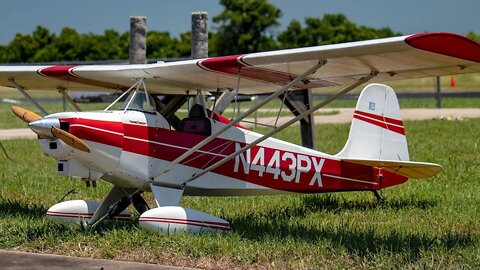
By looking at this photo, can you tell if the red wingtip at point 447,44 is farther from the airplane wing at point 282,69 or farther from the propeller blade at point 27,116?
the propeller blade at point 27,116

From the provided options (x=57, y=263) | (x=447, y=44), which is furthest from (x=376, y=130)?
(x=57, y=263)

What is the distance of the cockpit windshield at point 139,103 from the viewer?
8.91 metres

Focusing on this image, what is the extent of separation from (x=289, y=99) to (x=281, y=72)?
4.90 metres

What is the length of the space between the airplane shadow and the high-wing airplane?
35 centimetres

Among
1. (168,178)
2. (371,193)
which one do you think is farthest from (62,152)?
(371,193)

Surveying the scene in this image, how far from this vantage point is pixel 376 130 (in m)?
10.5

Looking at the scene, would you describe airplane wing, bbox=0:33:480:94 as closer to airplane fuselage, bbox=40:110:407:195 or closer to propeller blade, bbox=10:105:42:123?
airplane fuselage, bbox=40:110:407:195

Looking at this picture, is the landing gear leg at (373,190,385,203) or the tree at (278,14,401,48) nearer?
the landing gear leg at (373,190,385,203)

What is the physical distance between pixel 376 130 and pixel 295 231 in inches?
104

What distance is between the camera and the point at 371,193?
1139 centimetres

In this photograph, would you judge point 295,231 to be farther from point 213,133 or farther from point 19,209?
point 19,209

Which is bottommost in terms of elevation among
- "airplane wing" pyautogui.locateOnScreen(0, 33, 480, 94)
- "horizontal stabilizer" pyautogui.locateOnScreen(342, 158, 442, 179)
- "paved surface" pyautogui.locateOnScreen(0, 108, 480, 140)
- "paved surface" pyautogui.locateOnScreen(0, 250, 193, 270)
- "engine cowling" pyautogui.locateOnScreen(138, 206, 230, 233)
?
"paved surface" pyautogui.locateOnScreen(0, 108, 480, 140)

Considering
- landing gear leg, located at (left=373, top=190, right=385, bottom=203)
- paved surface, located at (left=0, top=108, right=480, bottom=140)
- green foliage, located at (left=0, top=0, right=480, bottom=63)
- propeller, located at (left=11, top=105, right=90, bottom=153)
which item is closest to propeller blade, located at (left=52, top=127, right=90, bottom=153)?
propeller, located at (left=11, top=105, right=90, bottom=153)

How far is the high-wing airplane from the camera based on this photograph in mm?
7996
